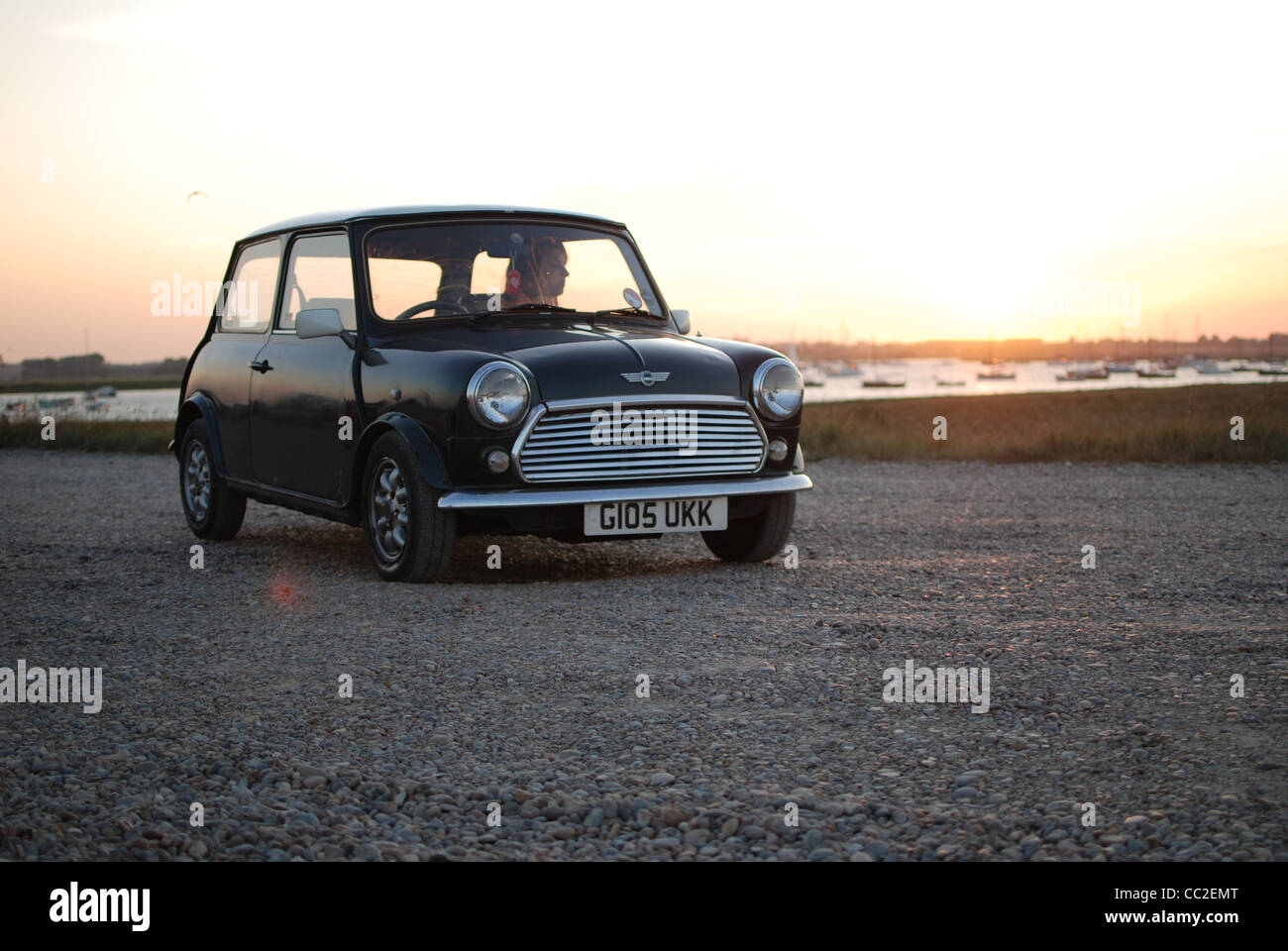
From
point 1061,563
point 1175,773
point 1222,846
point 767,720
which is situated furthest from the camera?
point 1061,563

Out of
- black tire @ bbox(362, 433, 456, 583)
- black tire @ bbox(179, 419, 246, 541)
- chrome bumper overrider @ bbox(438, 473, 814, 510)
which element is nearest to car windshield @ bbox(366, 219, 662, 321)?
black tire @ bbox(362, 433, 456, 583)

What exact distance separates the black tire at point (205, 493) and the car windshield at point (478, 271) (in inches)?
88.7

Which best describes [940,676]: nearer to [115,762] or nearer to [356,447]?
[115,762]

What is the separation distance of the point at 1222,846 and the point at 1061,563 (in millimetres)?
4773

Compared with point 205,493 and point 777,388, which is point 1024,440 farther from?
point 205,493

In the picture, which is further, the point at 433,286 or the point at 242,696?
the point at 433,286

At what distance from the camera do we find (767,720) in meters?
4.07

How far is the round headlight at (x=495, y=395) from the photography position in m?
6.38

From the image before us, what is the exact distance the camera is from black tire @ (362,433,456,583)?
21.4 ft

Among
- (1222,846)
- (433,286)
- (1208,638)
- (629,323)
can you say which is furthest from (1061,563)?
(1222,846)

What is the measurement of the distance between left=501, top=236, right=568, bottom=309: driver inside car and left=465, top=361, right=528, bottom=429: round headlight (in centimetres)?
110

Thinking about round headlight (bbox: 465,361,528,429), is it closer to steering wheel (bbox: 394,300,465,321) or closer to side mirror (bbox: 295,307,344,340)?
steering wheel (bbox: 394,300,465,321)
